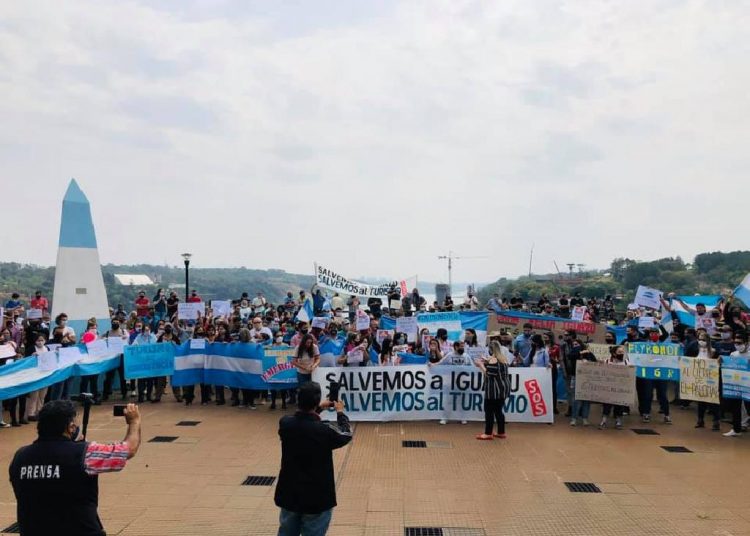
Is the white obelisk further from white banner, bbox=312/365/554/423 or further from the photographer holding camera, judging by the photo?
the photographer holding camera

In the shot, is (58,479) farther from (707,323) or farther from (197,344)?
(707,323)

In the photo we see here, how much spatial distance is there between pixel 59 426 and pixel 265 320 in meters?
13.7

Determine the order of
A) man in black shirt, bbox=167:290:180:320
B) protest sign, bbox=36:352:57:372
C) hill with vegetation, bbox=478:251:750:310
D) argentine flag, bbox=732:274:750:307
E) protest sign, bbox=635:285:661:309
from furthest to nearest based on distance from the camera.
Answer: hill with vegetation, bbox=478:251:750:310, man in black shirt, bbox=167:290:180:320, protest sign, bbox=635:285:661:309, argentine flag, bbox=732:274:750:307, protest sign, bbox=36:352:57:372

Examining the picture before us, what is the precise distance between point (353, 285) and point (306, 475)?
1832 cm

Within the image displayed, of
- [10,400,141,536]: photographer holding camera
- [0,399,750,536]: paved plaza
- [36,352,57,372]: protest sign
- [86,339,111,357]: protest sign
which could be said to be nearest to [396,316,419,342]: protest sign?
[0,399,750,536]: paved plaza

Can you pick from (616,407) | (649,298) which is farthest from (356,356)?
(649,298)

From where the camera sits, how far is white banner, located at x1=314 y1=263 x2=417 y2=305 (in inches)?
874

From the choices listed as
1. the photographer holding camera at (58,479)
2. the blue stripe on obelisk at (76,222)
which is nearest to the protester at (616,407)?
the photographer holding camera at (58,479)

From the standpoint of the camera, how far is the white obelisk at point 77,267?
17.5 metres

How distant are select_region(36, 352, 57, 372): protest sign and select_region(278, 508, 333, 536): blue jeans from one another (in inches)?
369

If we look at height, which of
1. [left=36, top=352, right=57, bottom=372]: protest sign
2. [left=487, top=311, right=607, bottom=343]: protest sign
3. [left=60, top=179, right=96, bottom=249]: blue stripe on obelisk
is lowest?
[left=36, top=352, right=57, bottom=372]: protest sign

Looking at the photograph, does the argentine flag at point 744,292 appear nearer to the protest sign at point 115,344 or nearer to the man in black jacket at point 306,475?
the man in black jacket at point 306,475

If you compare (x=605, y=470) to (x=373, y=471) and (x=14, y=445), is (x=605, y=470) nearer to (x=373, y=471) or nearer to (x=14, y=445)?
(x=373, y=471)

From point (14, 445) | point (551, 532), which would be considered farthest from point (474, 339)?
point (14, 445)
